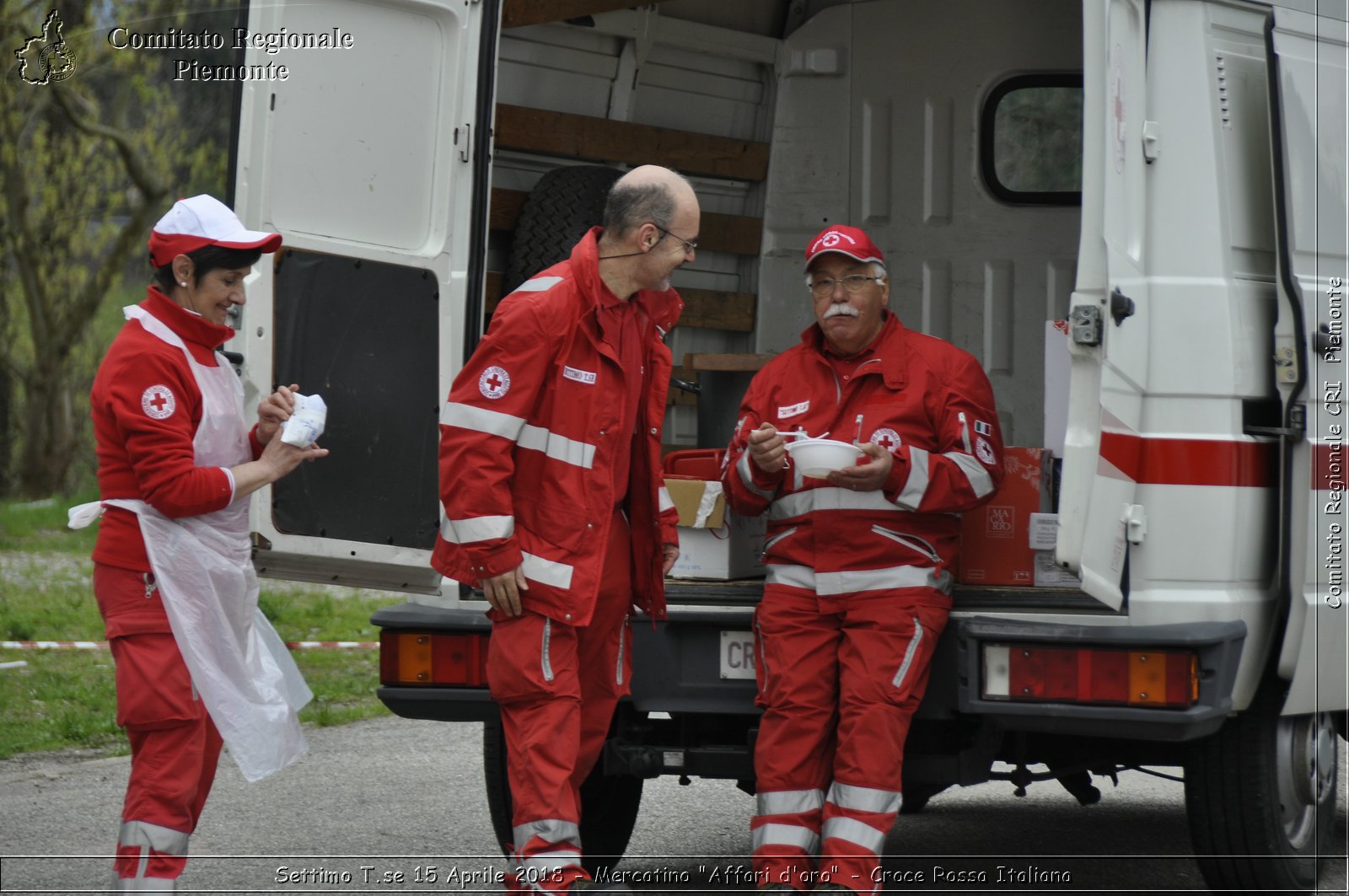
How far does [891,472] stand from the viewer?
434cm

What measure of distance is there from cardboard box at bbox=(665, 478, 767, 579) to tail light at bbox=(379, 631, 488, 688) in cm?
62

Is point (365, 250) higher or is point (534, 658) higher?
point (365, 250)

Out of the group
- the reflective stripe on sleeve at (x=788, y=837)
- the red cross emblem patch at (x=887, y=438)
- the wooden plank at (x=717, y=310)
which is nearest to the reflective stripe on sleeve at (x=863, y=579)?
the red cross emblem patch at (x=887, y=438)

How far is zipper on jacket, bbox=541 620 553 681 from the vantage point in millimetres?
4016

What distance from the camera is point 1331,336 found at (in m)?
4.29

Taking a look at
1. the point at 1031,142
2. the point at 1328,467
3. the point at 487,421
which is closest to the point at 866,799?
the point at 487,421

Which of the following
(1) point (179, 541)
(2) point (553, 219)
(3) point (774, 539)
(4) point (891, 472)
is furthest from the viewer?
(2) point (553, 219)

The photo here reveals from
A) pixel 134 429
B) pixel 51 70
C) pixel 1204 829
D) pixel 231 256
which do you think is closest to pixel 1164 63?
pixel 1204 829

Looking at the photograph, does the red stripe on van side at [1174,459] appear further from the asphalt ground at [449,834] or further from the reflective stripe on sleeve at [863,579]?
the asphalt ground at [449,834]

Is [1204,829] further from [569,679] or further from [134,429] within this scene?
[134,429]

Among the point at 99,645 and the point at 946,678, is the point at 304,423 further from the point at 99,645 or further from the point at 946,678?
the point at 99,645

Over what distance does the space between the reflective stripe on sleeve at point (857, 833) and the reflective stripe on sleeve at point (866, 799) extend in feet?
0.12

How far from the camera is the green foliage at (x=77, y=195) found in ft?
54.6

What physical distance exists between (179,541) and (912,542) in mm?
1802
